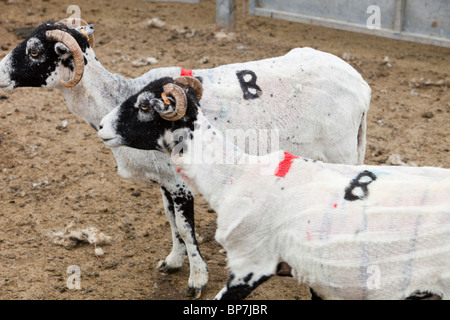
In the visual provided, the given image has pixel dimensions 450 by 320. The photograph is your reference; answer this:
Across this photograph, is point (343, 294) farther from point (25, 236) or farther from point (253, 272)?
point (25, 236)

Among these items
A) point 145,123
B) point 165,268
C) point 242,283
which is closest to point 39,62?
point 145,123

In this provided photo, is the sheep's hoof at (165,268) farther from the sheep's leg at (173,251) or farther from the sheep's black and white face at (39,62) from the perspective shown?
the sheep's black and white face at (39,62)

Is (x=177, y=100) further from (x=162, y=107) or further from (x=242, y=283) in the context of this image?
(x=242, y=283)

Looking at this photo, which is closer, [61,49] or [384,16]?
[61,49]

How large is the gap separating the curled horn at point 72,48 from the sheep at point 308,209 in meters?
0.82

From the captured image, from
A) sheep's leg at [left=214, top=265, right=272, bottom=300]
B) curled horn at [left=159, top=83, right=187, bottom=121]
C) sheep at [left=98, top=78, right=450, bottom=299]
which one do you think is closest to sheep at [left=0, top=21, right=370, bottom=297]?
sheep at [left=98, top=78, right=450, bottom=299]

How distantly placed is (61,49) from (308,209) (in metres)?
2.65

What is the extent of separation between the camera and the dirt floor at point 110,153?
5.65 meters

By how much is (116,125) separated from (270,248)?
1488 mm

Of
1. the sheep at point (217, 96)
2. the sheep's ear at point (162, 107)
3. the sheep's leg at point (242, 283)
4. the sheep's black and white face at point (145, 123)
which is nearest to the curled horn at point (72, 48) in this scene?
the sheep at point (217, 96)

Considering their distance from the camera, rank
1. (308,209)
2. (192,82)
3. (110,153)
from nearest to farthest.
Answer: (308,209), (192,82), (110,153)

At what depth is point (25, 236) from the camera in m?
6.14

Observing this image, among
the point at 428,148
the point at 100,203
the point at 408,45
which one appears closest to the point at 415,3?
the point at 408,45

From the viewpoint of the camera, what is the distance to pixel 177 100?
13.9 feet
